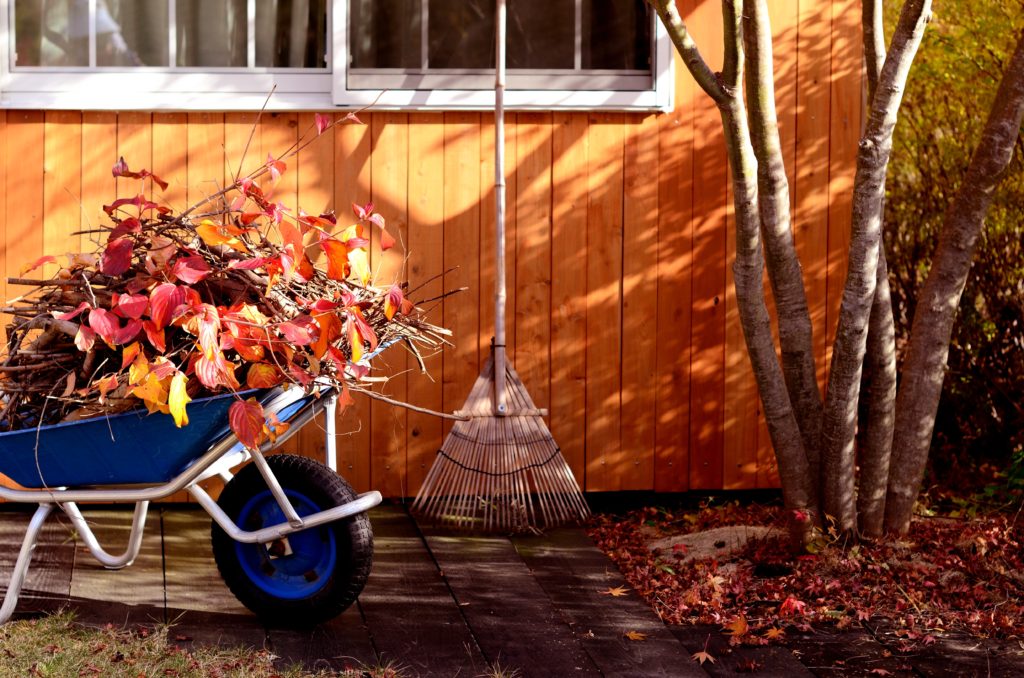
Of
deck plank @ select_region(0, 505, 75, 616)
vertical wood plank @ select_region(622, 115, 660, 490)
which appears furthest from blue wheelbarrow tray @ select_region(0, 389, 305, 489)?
vertical wood plank @ select_region(622, 115, 660, 490)

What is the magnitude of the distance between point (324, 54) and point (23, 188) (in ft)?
3.87

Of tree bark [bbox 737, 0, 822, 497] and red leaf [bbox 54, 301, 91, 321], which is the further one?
tree bark [bbox 737, 0, 822, 497]

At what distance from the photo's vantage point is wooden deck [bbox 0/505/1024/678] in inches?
125

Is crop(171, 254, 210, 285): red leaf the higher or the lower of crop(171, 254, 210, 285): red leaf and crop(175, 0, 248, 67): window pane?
the lower

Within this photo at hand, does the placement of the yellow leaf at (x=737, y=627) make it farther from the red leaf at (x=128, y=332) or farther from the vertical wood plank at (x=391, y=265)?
the red leaf at (x=128, y=332)

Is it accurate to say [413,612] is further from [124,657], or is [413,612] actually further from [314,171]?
[314,171]

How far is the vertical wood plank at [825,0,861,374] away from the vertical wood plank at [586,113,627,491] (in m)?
0.81

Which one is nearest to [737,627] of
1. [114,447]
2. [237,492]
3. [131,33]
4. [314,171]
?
[237,492]

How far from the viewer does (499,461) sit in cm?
443

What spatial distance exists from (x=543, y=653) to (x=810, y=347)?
138 centimetres

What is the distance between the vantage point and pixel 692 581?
382 cm

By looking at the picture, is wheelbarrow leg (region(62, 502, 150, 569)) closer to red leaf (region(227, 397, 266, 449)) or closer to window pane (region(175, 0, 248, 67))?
red leaf (region(227, 397, 266, 449))

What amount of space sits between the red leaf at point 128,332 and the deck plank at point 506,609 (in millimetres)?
1217

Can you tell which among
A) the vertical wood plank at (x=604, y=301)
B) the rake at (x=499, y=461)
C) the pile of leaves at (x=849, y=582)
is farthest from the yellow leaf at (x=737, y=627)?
the vertical wood plank at (x=604, y=301)
